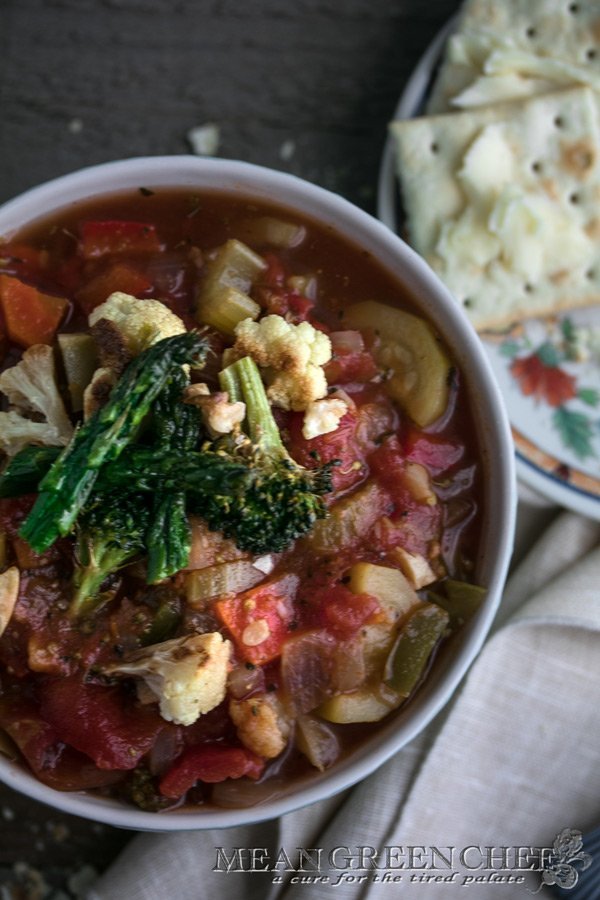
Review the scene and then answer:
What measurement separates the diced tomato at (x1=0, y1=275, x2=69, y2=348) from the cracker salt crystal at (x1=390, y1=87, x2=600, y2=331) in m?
1.53

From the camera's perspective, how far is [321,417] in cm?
254

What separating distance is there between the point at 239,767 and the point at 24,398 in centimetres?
124

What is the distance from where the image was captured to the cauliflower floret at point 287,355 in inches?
100

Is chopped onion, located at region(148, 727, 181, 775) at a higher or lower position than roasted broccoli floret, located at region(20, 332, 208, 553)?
lower

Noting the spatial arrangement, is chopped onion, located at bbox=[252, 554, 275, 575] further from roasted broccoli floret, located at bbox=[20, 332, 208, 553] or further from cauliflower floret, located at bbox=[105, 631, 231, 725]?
roasted broccoli floret, located at bbox=[20, 332, 208, 553]

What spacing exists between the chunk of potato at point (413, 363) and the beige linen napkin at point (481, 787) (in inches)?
41.9

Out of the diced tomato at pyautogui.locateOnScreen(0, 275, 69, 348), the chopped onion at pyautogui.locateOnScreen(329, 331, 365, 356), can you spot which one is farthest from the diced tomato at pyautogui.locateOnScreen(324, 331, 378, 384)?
the diced tomato at pyautogui.locateOnScreen(0, 275, 69, 348)

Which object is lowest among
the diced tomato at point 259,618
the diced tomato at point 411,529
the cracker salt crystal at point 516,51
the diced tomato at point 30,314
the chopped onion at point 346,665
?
the chopped onion at point 346,665

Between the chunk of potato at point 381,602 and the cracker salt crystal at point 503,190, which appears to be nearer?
the chunk of potato at point 381,602

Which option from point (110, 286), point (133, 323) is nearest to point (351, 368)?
point (133, 323)

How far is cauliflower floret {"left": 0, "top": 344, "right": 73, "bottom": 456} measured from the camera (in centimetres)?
258

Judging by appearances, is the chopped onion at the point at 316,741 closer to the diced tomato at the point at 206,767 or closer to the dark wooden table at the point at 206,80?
the diced tomato at the point at 206,767

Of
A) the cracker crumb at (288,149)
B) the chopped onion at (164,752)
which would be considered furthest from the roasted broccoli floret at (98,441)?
the cracker crumb at (288,149)

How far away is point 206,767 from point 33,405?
1167 mm
